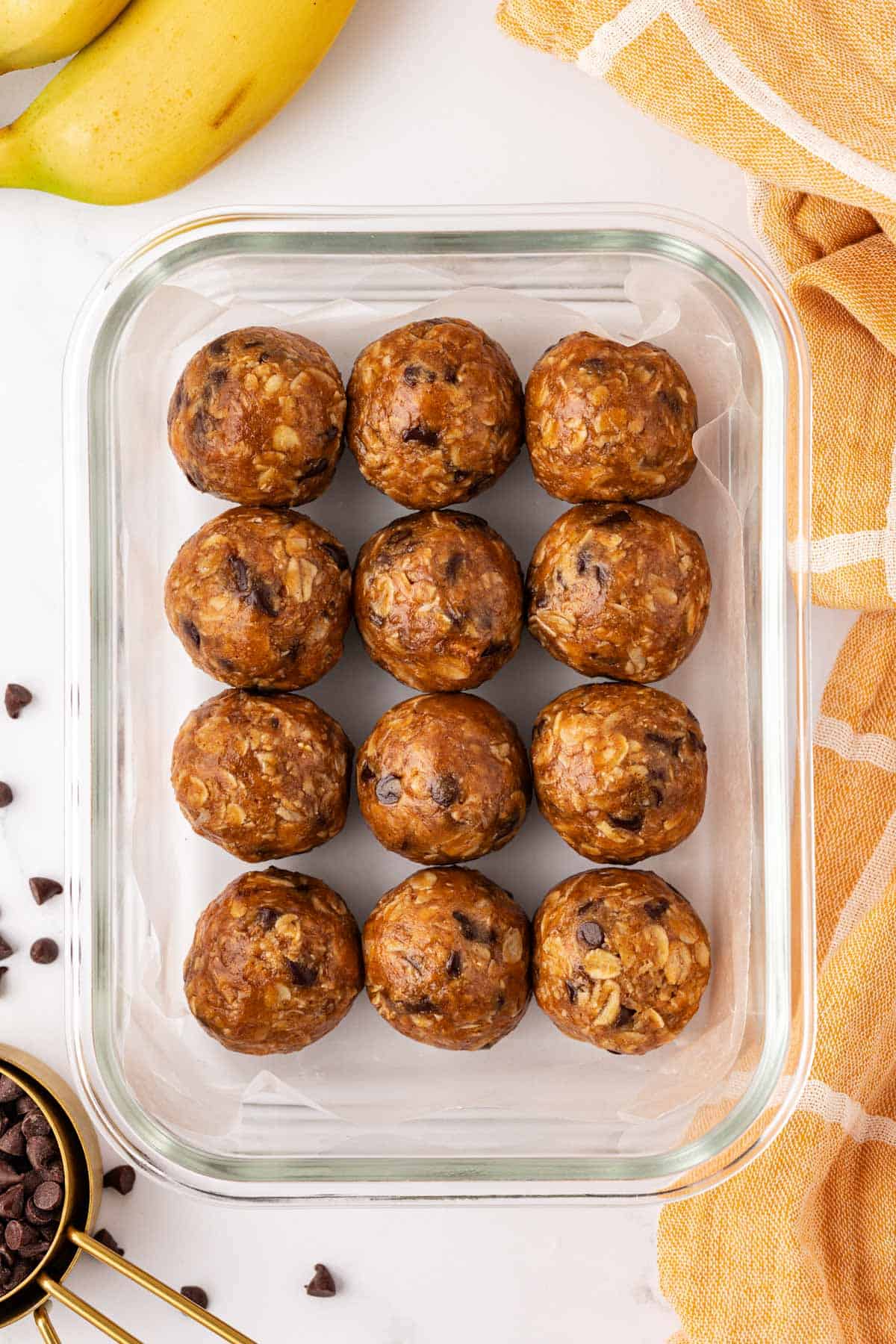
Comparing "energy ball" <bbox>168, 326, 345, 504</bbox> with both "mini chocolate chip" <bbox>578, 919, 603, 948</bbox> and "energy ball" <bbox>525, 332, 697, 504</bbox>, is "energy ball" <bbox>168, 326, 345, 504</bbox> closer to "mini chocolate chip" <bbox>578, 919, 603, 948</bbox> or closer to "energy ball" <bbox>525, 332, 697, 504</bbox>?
"energy ball" <bbox>525, 332, 697, 504</bbox>

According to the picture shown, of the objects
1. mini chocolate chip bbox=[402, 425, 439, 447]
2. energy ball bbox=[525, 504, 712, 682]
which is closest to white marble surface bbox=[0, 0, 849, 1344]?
energy ball bbox=[525, 504, 712, 682]

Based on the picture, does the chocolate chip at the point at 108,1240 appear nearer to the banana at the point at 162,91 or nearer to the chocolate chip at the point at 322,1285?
the chocolate chip at the point at 322,1285

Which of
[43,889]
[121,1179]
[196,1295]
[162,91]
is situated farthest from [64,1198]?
[162,91]

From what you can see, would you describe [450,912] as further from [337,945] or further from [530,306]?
[530,306]

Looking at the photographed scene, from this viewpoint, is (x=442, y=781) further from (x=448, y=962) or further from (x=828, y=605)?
(x=828, y=605)

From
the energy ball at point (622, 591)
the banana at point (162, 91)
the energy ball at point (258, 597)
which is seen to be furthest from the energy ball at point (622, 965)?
the banana at point (162, 91)

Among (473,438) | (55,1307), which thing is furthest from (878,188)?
(55,1307)
